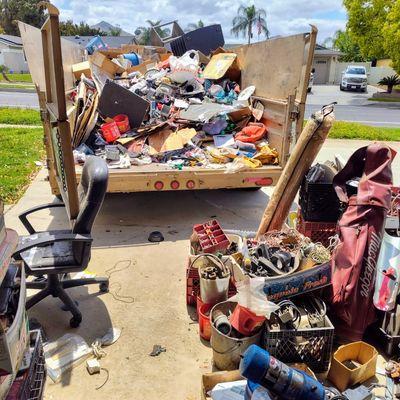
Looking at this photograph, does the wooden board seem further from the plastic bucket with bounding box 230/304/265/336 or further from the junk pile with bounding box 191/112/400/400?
the plastic bucket with bounding box 230/304/265/336

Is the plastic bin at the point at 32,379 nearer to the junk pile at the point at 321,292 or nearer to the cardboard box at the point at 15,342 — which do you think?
the cardboard box at the point at 15,342

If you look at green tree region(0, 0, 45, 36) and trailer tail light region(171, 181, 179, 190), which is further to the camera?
green tree region(0, 0, 45, 36)

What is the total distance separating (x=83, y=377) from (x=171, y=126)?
344 centimetres

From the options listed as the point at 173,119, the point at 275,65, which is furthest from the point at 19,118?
the point at 275,65

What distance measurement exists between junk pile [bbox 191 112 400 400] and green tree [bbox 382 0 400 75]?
2021 centimetres

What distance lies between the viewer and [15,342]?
1.65m

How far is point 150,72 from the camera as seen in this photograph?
21.1ft

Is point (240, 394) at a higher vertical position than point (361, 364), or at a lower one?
higher

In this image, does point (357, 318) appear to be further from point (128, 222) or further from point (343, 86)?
point (343, 86)

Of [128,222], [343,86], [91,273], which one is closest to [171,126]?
[128,222]

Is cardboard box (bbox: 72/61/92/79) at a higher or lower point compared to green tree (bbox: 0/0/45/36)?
lower

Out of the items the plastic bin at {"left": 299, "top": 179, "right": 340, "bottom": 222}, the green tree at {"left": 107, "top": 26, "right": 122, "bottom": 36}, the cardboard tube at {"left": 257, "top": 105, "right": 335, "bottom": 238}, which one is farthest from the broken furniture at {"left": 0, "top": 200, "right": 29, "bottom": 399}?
the green tree at {"left": 107, "top": 26, "right": 122, "bottom": 36}

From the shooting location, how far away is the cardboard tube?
131 inches

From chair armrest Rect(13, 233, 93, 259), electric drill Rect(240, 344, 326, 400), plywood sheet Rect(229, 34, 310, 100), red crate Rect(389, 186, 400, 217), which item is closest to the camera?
electric drill Rect(240, 344, 326, 400)
